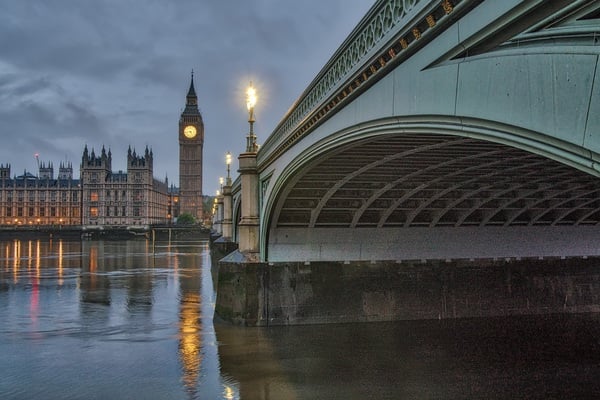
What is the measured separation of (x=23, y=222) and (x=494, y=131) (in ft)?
473

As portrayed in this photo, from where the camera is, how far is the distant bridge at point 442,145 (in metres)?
4.59

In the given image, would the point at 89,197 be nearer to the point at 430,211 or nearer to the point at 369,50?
the point at 430,211

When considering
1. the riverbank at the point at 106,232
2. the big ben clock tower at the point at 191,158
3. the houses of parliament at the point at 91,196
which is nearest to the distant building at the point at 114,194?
the houses of parliament at the point at 91,196

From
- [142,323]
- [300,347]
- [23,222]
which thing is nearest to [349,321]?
[300,347]

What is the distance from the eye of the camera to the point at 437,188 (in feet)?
57.2

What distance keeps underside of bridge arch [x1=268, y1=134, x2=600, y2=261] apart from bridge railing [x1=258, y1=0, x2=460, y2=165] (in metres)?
1.64

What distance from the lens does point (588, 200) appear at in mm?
19172

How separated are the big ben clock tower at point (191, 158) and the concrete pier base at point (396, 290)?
140715 mm

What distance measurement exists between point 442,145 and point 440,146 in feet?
Answer: 0.80

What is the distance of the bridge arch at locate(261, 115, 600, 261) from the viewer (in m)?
12.4

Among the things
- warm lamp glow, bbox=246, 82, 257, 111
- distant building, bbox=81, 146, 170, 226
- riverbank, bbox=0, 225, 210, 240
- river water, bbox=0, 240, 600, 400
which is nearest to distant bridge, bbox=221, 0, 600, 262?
warm lamp glow, bbox=246, 82, 257, 111

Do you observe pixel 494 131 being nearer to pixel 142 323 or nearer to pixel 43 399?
pixel 43 399

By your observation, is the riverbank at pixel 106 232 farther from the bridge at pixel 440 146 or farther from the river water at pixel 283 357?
the bridge at pixel 440 146

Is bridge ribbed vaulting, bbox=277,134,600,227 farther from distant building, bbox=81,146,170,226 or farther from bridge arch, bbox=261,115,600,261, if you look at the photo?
distant building, bbox=81,146,170,226
